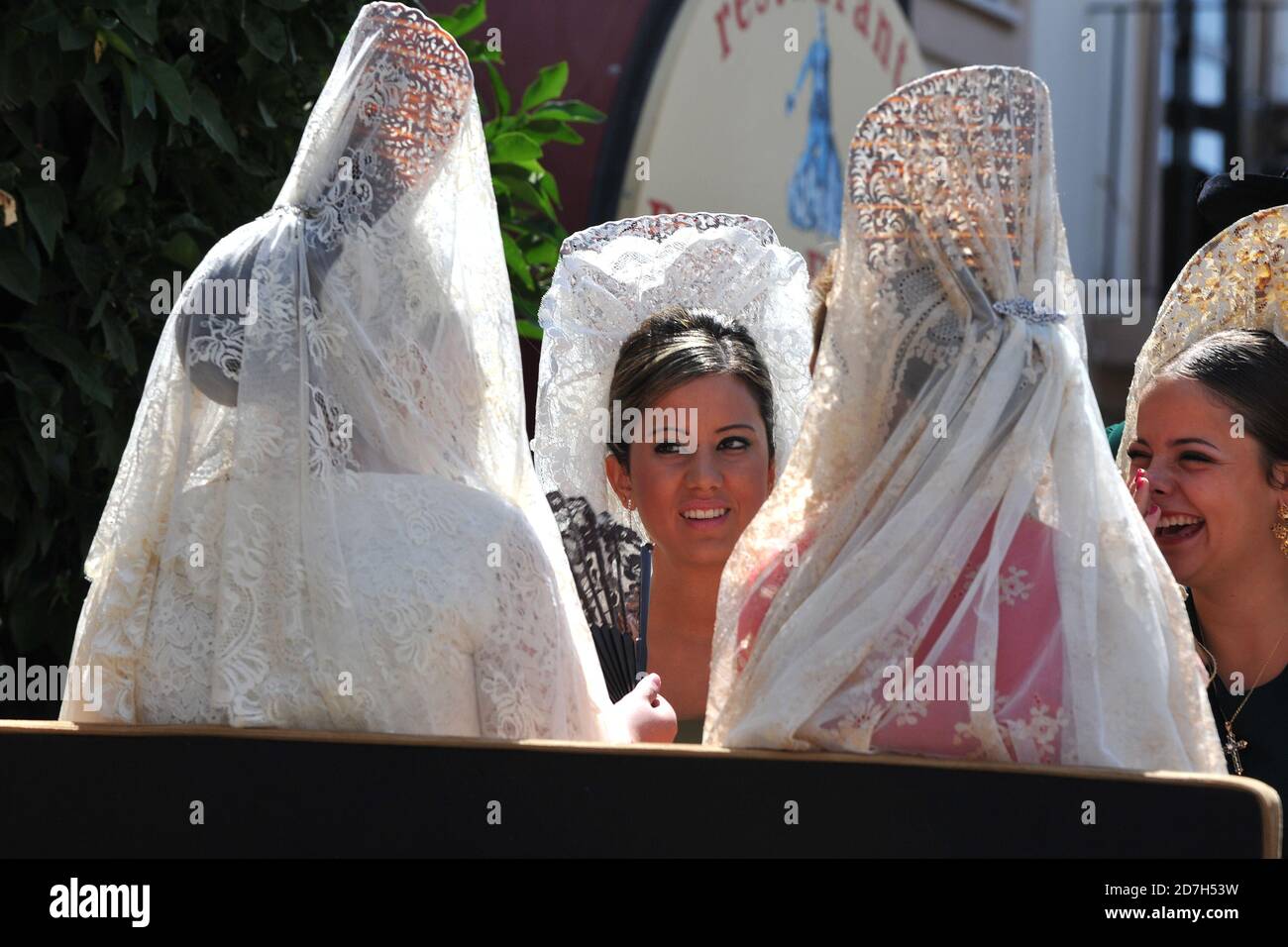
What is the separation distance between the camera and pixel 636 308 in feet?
10.7

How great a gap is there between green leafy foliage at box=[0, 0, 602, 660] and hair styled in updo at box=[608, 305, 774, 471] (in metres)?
0.73

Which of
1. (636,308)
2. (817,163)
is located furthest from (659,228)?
(817,163)

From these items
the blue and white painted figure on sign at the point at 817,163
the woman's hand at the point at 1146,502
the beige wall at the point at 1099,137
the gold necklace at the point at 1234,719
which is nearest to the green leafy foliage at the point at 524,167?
the woman's hand at the point at 1146,502

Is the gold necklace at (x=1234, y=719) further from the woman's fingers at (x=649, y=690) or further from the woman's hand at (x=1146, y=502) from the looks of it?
the woman's fingers at (x=649, y=690)

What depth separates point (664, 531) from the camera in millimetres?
3039

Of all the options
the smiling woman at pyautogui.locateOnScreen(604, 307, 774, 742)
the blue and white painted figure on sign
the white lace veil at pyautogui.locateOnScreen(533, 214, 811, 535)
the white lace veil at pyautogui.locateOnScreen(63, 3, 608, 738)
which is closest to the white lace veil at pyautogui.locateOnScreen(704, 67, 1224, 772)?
the white lace veil at pyautogui.locateOnScreen(63, 3, 608, 738)

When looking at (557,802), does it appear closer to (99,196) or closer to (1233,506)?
(1233,506)

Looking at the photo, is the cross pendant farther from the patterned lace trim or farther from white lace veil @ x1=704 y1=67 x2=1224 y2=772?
the patterned lace trim

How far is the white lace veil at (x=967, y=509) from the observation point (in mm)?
1938

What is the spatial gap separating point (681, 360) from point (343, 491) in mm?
1083

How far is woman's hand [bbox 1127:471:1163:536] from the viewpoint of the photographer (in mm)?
2592

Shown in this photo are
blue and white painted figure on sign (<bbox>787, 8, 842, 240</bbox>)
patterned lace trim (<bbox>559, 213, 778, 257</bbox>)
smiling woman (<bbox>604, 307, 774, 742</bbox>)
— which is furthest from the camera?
blue and white painted figure on sign (<bbox>787, 8, 842, 240</bbox>)

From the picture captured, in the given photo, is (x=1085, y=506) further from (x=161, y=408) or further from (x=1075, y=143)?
(x=1075, y=143)
